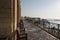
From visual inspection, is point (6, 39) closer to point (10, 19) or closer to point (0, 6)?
point (10, 19)

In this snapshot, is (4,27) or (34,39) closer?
(4,27)

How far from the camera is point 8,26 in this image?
3244 mm

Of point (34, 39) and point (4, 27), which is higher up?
point (4, 27)

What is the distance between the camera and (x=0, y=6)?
10.3 feet

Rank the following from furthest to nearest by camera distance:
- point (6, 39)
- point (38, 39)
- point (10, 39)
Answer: point (38, 39) → point (10, 39) → point (6, 39)

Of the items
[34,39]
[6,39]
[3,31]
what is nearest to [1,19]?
[3,31]

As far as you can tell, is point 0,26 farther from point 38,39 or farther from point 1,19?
point 38,39

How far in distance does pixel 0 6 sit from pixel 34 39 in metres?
3.67

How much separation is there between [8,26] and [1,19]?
271 millimetres

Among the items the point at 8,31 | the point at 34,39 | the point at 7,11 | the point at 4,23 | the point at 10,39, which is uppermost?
the point at 7,11

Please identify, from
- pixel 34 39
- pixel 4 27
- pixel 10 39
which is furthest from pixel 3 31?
pixel 34 39

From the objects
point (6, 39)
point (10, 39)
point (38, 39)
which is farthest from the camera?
point (38, 39)

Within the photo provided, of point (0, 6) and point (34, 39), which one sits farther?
point (34, 39)

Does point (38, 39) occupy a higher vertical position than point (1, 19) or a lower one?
lower
